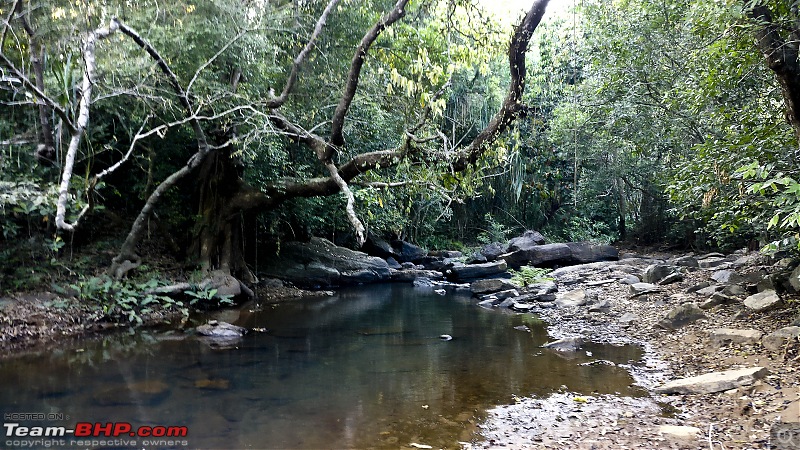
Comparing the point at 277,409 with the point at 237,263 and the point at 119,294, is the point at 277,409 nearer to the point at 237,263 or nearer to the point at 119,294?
the point at 119,294

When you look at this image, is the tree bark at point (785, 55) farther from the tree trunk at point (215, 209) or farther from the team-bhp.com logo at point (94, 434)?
the tree trunk at point (215, 209)

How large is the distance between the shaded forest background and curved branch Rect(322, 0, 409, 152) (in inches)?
2.7

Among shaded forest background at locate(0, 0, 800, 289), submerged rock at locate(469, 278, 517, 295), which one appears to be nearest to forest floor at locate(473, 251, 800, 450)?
shaded forest background at locate(0, 0, 800, 289)

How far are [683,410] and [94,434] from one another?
17.1ft

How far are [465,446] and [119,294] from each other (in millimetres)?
7449

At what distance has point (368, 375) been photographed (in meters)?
6.48

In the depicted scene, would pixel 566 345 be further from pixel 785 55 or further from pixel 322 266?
pixel 322 266

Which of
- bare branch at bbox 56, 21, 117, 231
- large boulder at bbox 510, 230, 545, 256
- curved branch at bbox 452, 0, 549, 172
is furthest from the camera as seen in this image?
large boulder at bbox 510, 230, 545, 256

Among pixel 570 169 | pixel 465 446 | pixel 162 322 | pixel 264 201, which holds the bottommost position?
pixel 465 446

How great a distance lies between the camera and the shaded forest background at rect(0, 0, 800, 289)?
714 cm

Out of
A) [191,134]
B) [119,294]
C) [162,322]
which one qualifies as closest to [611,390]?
[162,322]

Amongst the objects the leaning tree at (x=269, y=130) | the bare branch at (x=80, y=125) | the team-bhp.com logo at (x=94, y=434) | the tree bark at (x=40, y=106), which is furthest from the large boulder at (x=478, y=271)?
the team-bhp.com logo at (x=94, y=434)

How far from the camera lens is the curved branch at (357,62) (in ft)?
25.5

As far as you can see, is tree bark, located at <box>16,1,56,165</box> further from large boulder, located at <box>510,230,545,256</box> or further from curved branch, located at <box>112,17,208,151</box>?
large boulder, located at <box>510,230,545,256</box>
